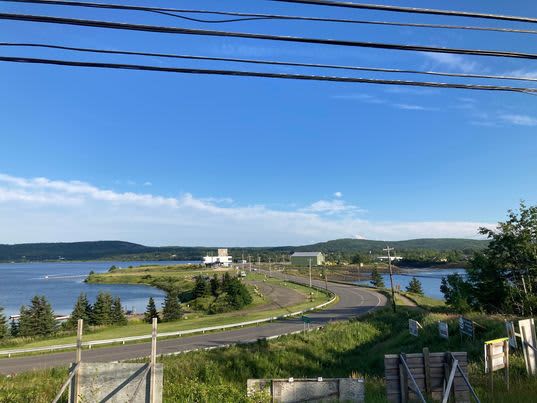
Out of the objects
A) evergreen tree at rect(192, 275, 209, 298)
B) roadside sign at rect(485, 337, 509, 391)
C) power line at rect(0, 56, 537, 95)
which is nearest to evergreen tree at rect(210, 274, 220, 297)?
evergreen tree at rect(192, 275, 209, 298)

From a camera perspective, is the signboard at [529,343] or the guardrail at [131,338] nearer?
the signboard at [529,343]

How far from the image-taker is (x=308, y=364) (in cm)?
2552

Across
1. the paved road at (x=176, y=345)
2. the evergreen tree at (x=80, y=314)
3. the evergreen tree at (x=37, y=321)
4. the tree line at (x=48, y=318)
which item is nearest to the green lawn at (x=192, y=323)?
the tree line at (x=48, y=318)

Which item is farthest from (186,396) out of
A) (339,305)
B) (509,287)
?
(339,305)

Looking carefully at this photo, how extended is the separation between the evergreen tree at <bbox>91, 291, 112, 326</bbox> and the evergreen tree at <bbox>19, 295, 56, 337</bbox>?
5.48 metres

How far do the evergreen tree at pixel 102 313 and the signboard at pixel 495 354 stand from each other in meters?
54.9

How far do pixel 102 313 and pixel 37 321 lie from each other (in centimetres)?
832

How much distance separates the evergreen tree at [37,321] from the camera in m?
52.5

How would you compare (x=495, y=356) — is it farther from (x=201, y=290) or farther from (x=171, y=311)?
(x=201, y=290)

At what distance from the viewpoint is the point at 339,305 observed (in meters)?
56.4

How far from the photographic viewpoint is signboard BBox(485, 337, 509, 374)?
34.4 feet

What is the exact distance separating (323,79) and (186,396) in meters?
10.9

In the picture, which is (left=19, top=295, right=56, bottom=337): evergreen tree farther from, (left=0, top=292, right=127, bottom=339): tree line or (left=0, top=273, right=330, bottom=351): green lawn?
(left=0, top=273, right=330, bottom=351): green lawn

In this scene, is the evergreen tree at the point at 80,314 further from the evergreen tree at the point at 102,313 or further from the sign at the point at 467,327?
the sign at the point at 467,327
